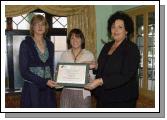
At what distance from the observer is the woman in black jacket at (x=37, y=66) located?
7.55ft

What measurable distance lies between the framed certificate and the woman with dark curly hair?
0.12m

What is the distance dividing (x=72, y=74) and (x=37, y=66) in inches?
12.1

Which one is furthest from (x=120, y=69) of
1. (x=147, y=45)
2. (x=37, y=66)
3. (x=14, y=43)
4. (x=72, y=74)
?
(x=14, y=43)

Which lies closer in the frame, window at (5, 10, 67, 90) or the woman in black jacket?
the woman in black jacket

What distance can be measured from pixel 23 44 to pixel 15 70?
1.52 meters

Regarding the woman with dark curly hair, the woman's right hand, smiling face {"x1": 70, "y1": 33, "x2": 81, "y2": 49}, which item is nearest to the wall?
smiling face {"x1": 70, "y1": 33, "x2": 81, "y2": 49}

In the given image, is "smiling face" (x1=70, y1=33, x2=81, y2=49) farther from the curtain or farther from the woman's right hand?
the curtain

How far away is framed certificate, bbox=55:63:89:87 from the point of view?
2.18m

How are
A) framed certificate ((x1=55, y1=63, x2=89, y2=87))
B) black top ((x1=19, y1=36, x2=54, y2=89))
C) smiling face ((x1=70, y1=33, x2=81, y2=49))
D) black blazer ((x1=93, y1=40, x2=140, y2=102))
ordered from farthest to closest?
smiling face ((x1=70, y1=33, x2=81, y2=49)), black top ((x1=19, y1=36, x2=54, y2=89)), framed certificate ((x1=55, y1=63, x2=89, y2=87)), black blazer ((x1=93, y1=40, x2=140, y2=102))

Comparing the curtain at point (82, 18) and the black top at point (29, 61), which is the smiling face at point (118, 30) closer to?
the black top at point (29, 61)

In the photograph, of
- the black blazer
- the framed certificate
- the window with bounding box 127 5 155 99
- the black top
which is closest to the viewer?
the black blazer

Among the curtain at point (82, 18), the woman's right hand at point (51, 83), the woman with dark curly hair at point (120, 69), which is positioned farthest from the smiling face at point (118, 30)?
the curtain at point (82, 18)

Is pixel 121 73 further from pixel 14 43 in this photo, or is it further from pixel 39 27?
pixel 14 43

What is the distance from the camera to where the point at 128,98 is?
2.02 meters
